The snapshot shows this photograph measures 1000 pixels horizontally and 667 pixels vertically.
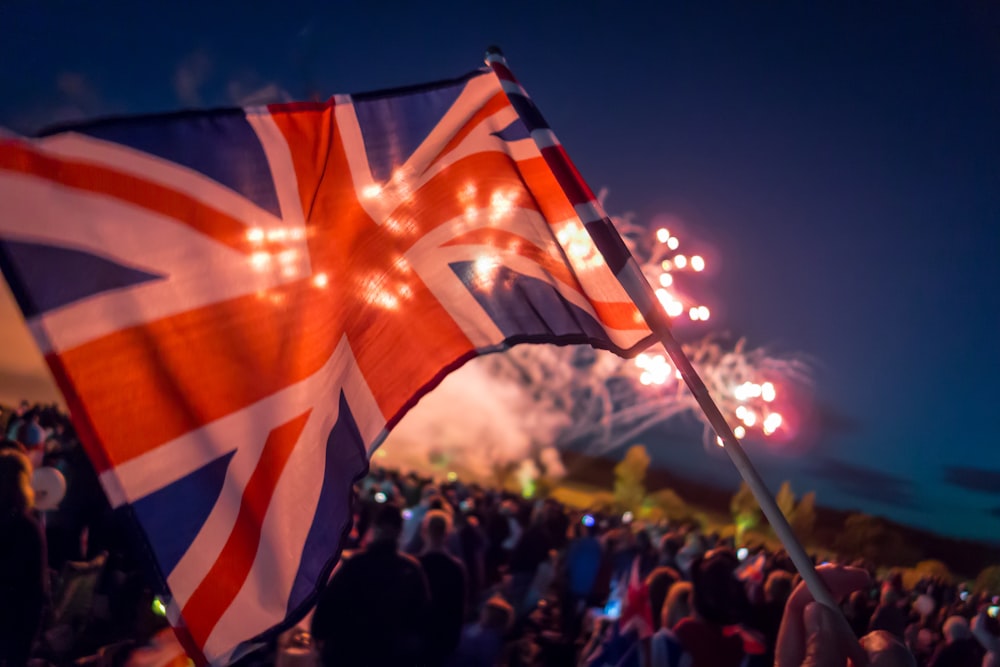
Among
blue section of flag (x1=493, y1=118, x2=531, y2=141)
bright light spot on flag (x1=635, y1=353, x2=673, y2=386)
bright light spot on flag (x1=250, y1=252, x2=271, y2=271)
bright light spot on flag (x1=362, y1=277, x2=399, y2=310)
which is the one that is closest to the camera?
bright light spot on flag (x1=250, y1=252, x2=271, y2=271)

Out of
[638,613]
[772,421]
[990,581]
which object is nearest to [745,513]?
[990,581]

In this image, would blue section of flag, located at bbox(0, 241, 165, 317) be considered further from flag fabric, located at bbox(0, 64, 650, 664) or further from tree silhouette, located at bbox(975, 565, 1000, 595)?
tree silhouette, located at bbox(975, 565, 1000, 595)

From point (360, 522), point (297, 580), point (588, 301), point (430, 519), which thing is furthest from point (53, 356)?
point (360, 522)

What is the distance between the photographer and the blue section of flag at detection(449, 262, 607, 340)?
9.44 ft

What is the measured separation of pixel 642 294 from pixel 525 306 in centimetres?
70

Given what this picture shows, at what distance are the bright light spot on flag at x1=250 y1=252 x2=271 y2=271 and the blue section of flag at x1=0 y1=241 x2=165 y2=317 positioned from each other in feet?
1.32

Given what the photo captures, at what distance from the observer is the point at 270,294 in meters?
2.26

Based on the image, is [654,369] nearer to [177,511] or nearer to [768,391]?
[768,391]

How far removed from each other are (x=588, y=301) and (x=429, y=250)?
2.42ft

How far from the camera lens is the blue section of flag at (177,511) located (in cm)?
184

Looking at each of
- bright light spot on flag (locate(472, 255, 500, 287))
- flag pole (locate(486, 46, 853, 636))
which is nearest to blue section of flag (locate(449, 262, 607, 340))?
bright light spot on flag (locate(472, 255, 500, 287))

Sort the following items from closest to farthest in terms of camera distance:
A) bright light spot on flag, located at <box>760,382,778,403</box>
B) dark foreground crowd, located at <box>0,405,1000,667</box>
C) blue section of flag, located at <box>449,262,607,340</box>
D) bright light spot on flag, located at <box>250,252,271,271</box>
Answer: bright light spot on flag, located at <box>250,252,271,271</box> → blue section of flag, located at <box>449,262,607,340</box> → dark foreground crowd, located at <box>0,405,1000,667</box> → bright light spot on flag, located at <box>760,382,778,403</box>

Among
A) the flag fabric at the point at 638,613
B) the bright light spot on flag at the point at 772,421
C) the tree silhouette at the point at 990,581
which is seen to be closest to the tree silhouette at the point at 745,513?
the tree silhouette at the point at 990,581

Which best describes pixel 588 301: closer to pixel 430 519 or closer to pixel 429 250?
pixel 429 250
